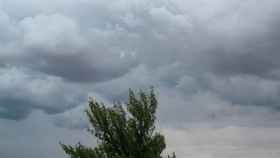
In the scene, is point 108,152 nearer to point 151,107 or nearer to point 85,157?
point 85,157

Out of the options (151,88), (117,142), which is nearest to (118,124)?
(117,142)

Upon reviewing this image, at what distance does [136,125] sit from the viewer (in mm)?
34531

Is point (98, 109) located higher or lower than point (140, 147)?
higher

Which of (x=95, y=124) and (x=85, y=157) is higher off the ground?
(x=95, y=124)

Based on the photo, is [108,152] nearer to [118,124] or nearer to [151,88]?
[118,124]

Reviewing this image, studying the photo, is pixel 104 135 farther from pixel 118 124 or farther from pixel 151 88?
pixel 151 88

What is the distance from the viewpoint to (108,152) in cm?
3438

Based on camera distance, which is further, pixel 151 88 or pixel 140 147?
pixel 151 88

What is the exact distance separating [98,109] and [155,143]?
451cm

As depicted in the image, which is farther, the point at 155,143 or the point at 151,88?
the point at 151,88

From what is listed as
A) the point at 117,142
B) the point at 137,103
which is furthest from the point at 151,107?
the point at 117,142

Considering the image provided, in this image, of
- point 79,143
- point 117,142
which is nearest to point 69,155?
point 79,143

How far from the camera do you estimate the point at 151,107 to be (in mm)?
35406

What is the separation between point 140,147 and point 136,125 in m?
1.46
